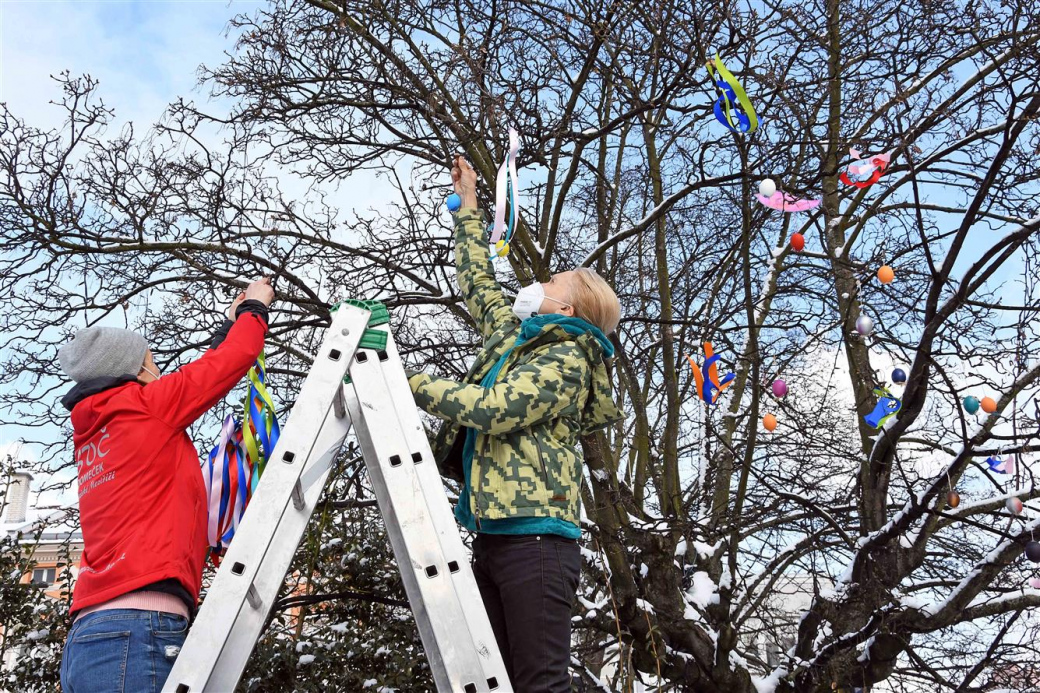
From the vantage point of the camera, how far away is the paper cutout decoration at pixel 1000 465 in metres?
4.28

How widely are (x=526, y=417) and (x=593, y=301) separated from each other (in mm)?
485

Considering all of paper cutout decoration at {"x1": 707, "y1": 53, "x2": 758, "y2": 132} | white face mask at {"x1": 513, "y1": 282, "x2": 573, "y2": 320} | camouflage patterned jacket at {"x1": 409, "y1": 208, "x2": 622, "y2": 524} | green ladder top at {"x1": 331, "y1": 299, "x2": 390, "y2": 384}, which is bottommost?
camouflage patterned jacket at {"x1": 409, "y1": 208, "x2": 622, "y2": 524}

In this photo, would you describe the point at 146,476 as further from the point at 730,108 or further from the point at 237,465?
the point at 730,108

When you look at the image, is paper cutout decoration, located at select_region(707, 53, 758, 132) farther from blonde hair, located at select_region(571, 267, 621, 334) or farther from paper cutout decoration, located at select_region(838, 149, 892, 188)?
blonde hair, located at select_region(571, 267, 621, 334)

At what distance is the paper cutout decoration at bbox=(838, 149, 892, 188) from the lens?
13.4 feet

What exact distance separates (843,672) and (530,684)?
3600mm

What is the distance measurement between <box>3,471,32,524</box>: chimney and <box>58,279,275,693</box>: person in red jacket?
425 centimetres

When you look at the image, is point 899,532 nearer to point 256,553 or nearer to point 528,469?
point 528,469

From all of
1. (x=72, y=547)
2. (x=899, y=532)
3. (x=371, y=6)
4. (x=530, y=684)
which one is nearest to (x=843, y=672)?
(x=899, y=532)

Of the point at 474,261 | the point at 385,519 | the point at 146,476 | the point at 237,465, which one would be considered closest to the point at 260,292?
the point at 237,465

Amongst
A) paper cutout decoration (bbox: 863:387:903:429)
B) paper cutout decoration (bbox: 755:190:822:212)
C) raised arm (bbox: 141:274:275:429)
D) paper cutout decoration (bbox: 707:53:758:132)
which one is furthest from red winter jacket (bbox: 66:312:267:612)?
paper cutout decoration (bbox: 863:387:903:429)

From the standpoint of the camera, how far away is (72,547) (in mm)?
6750

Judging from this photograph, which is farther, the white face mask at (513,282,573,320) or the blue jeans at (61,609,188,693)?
the white face mask at (513,282,573,320)

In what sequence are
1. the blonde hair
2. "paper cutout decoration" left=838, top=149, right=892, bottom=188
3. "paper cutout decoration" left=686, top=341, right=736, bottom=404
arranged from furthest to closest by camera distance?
"paper cutout decoration" left=686, top=341, right=736, bottom=404
"paper cutout decoration" left=838, top=149, right=892, bottom=188
the blonde hair
